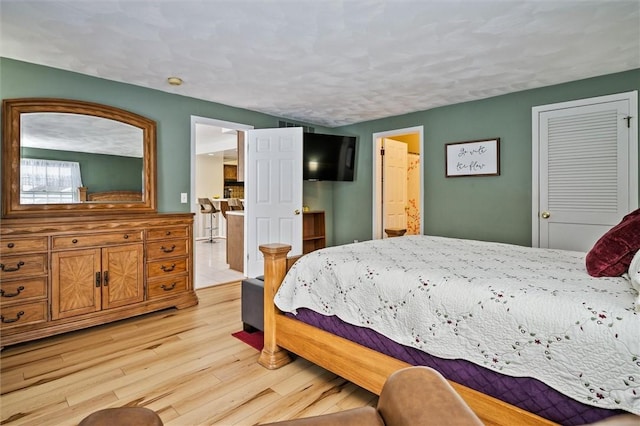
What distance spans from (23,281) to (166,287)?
1.10m

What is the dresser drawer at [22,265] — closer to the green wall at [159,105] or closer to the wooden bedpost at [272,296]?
the green wall at [159,105]

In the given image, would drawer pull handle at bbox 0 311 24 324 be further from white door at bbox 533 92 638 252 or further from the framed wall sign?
white door at bbox 533 92 638 252

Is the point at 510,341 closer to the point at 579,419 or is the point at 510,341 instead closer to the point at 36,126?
the point at 579,419

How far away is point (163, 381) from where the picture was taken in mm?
2131

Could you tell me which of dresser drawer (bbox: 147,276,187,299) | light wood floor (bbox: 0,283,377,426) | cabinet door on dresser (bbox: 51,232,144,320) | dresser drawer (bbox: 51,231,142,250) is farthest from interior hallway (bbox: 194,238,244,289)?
light wood floor (bbox: 0,283,377,426)

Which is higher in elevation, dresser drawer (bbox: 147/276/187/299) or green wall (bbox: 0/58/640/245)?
green wall (bbox: 0/58/640/245)

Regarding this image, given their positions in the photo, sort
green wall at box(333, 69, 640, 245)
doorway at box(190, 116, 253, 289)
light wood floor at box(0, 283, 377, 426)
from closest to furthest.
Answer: light wood floor at box(0, 283, 377, 426), green wall at box(333, 69, 640, 245), doorway at box(190, 116, 253, 289)

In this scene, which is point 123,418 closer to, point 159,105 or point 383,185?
point 159,105

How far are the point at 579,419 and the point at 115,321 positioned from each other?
340 cm

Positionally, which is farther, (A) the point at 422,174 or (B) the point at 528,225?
(A) the point at 422,174

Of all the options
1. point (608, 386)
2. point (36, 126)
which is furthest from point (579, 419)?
point (36, 126)

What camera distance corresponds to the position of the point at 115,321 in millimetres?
3148

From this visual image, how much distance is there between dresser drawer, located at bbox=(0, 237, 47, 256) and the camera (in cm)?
253

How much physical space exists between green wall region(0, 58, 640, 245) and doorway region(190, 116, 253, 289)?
0.35 feet
